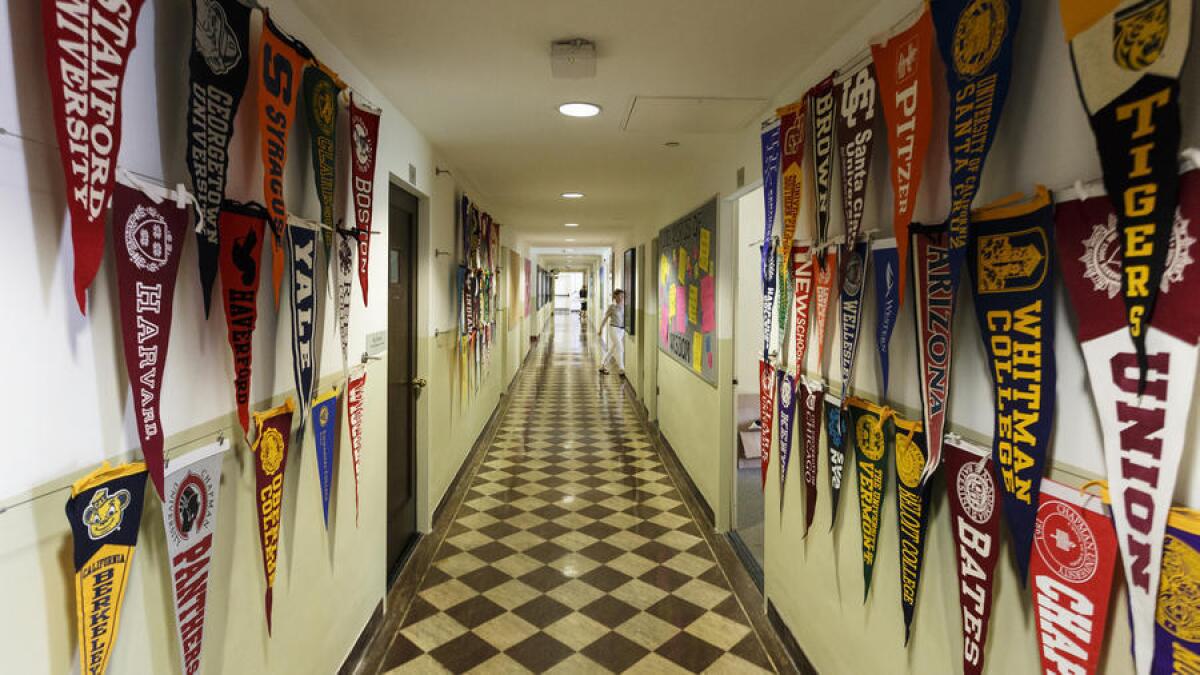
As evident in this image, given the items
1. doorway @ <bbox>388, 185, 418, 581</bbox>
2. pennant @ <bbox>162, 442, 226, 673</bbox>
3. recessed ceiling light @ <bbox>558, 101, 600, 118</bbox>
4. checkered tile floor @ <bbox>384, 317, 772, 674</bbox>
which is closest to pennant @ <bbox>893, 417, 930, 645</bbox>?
checkered tile floor @ <bbox>384, 317, 772, 674</bbox>

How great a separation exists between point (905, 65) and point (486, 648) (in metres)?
2.65

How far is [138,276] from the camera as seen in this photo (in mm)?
1152

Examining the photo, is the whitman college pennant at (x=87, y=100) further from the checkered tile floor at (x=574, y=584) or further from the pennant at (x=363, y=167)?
the checkered tile floor at (x=574, y=584)

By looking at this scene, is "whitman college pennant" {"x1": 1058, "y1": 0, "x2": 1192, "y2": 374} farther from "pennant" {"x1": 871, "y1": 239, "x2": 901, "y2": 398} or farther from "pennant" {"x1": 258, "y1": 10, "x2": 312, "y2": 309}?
"pennant" {"x1": 258, "y1": 10, "x2": 312, "y2": 309}

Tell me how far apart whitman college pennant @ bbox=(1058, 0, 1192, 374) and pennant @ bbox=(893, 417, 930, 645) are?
619 mm

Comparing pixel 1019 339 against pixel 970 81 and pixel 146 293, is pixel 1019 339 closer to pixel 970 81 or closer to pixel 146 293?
pixel 970 81

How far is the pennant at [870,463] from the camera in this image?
1.76 meters

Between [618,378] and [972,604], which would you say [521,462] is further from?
[618,378]

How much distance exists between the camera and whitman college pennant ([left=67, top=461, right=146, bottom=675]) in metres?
1.03

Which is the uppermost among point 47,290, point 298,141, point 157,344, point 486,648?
point 298,141

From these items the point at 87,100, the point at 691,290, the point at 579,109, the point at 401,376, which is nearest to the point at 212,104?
the point at 87,100

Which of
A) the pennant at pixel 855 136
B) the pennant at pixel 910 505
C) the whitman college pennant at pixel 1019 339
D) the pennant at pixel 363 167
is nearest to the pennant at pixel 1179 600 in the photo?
the whitman college pennant at pixel 1019 339

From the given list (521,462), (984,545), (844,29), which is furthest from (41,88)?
(521,462)

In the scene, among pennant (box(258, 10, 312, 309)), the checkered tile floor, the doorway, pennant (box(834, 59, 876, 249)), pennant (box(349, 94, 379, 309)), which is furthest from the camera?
the doorway
